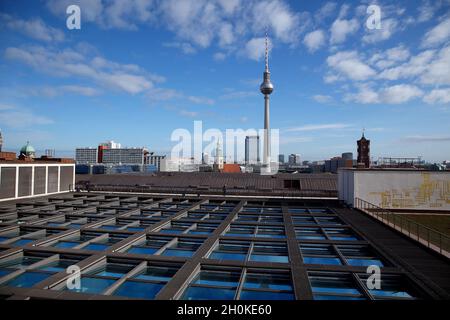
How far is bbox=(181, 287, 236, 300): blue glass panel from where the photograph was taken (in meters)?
7.14

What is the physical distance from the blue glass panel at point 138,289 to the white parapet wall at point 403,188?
18670 mm

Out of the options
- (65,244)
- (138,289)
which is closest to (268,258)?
(138,289)

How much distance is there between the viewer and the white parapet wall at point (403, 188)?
2191 cm

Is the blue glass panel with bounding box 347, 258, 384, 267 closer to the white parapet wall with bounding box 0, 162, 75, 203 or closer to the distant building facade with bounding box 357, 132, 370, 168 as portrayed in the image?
the white parapet wall with bounding box 0, 162, 75, 203

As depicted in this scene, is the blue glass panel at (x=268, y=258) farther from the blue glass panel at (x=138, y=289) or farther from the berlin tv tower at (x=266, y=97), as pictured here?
the berlin tv tower at (x=266, y=97)

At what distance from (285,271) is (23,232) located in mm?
12995

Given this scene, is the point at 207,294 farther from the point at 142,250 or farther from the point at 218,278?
the point at 142,250

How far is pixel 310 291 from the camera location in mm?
7367

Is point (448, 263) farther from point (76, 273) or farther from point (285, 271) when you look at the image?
point (76, 273)

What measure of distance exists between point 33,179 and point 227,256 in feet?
81.5

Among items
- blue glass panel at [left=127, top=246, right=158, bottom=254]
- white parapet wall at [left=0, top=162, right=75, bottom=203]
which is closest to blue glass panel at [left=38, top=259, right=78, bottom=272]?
blue glass panel at [left=127, top=246, right=158, bottom=254]

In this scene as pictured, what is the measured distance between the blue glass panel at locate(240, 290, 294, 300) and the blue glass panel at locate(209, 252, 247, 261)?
2.46 metres

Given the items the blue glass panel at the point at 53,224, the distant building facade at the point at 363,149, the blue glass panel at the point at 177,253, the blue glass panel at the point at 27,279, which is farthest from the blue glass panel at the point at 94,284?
the distant building facade at the point at 363,149
